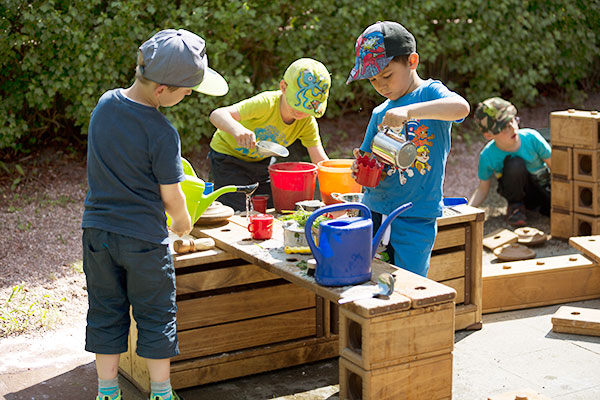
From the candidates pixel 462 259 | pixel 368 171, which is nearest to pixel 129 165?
pixel 368 171

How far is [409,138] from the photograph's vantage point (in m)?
3.68

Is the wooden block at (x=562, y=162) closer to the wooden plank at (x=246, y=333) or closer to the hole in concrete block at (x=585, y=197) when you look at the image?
the hole in concrete block at (x=585, y=197)

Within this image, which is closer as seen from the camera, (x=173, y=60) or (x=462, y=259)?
(x=173, y=60)

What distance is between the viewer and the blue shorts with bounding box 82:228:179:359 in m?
3.29

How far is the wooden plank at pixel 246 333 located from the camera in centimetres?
391

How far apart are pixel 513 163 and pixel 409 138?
296 centimetres

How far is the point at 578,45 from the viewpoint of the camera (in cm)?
906

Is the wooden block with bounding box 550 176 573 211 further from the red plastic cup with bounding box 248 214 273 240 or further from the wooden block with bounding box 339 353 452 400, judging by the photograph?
the wooden block with bounding box 339 353 452 400

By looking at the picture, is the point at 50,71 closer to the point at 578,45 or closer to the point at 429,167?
the point at 429,167

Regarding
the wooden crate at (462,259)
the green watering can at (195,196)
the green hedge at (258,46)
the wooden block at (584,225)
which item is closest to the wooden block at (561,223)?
the wooden block at (584,225)

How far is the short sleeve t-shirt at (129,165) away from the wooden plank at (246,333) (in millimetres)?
793

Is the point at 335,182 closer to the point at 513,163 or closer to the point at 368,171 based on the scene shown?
the point at 368,171

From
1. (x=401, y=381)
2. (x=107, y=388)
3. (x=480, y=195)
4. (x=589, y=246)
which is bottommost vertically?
(x=107, y=388)

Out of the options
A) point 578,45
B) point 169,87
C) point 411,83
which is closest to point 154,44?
point 169,87
